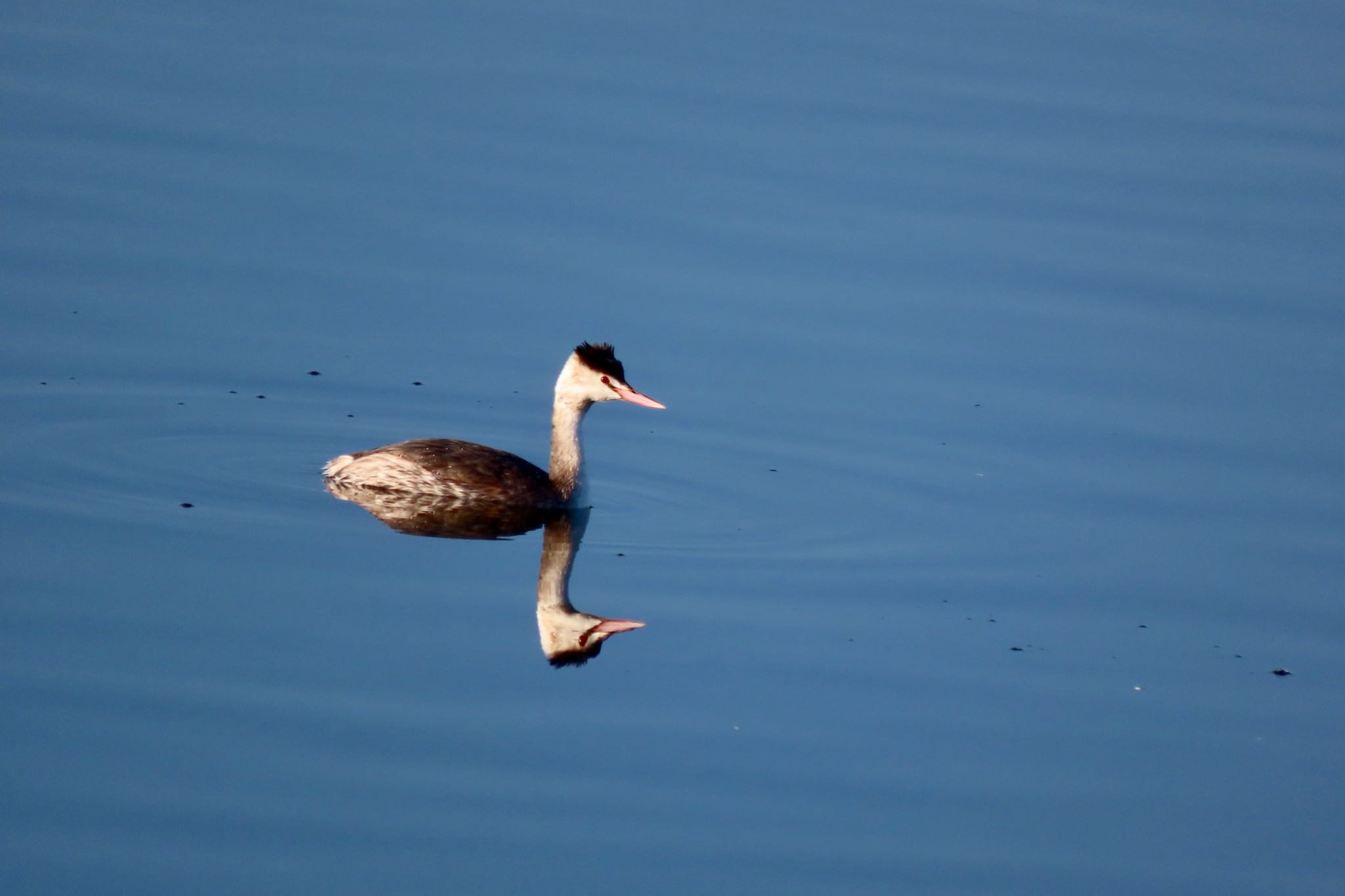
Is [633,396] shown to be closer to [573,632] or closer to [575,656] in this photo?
[573,632]

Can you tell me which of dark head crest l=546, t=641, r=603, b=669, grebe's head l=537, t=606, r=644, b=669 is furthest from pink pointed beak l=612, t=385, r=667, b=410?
dark head crest l=546, t=641, r=603, b=669

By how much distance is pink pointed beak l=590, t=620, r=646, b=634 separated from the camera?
8.60 m

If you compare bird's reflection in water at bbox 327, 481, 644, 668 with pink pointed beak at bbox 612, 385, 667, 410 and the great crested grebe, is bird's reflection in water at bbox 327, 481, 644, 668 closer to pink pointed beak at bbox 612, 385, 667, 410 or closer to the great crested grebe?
the great crested grebe

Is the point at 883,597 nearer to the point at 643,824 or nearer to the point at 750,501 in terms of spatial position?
the point at 750,501

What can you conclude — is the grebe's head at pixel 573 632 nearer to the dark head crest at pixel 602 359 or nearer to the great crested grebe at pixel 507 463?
the great crested grebe at pixel 507 463

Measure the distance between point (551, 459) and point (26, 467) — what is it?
270 centimetres

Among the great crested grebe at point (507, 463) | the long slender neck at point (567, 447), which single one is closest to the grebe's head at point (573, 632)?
the great crested grebe at point (507, 463)

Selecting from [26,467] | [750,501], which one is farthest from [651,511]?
[26,467]

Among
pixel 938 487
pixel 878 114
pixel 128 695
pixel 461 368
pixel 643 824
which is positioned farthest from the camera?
pixel 878 114

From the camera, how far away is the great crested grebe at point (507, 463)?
10.3 m

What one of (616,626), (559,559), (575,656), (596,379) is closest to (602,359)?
(596,379)

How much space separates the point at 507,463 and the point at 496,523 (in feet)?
1.14

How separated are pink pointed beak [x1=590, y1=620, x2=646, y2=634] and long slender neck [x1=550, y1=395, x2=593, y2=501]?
196cm

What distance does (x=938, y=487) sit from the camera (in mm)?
10625
